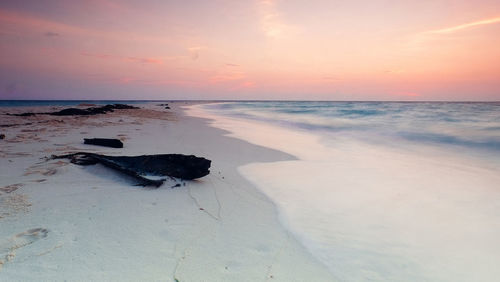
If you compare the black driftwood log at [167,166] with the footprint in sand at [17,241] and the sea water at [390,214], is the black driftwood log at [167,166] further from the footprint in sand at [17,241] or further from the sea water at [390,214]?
the footprint in sand at [17,241]

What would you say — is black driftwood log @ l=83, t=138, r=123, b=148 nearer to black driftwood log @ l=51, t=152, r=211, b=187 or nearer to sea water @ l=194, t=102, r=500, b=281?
black driftwood log @ l=51, t=152, r=211, b=187

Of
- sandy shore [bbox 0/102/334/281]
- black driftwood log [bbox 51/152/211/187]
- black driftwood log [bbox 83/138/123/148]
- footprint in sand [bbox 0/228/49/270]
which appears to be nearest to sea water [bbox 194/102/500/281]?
sandy shore [bbox 0/102/334/281]

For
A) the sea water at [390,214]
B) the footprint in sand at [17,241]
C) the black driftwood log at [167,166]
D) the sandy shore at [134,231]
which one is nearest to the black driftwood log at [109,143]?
the sandy shore at [134,231]

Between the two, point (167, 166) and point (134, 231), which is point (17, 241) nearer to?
point (134, 231)

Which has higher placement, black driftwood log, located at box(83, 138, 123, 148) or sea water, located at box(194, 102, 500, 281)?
black driftwood log, located at box(83, 138, 123, 148)

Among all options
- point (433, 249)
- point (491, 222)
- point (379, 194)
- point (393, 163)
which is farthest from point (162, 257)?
point (393, 163)

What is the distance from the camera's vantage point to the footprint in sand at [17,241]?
178 cm

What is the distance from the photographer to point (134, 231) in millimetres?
2275

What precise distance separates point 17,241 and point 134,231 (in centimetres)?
77

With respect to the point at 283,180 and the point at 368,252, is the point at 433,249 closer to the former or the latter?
the point at 368,252

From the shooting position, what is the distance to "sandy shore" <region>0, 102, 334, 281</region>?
5.87ft

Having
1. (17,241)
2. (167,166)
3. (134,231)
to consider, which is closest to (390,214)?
(134,231)

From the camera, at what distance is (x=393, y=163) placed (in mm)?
6098

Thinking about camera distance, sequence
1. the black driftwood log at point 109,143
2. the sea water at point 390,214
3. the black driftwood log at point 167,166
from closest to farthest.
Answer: the sea water at point 390,214 → the black driftwood log at point 167,166 → the black driftwood log at point 109,143
